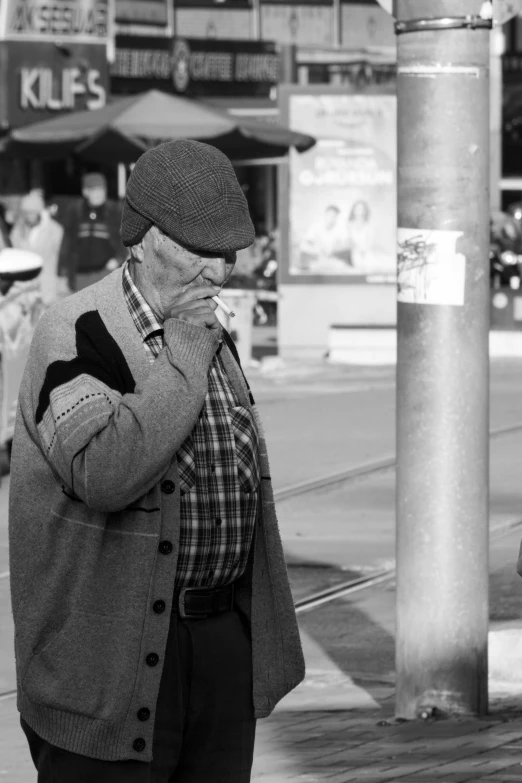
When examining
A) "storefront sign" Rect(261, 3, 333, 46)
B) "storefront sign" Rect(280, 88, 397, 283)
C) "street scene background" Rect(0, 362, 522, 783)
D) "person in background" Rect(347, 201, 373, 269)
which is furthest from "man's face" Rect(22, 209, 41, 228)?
"storefront sign" Rect(261, 3, 333, 46)

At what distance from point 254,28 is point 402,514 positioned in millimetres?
37036

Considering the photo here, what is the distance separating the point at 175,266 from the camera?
2998 millimetres

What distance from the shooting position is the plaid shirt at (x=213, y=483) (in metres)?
2.97

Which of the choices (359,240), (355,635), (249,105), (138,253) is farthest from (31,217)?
(138,253)

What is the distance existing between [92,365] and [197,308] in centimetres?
21

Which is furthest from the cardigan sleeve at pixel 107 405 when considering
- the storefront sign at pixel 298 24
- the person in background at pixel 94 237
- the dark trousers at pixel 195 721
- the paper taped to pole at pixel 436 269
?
the storefront sign at pixel 298 24

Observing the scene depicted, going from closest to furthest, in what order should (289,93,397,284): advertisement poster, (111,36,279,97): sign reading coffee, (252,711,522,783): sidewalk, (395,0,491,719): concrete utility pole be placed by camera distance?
(252,711,522,783): sidewalk
(395,0,491,719): concrete utility pole
(289,93,397,284): advertisement poster
(111,36,279,97): sign reading coffee

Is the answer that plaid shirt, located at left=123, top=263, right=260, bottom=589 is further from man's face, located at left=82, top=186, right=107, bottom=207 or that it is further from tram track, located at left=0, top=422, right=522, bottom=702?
man's face, located at left=82, top=186, right=107, bottom=207

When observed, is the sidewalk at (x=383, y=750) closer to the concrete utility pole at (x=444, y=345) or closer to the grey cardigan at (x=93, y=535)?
the concrete utility pole at (x=444, y=345)

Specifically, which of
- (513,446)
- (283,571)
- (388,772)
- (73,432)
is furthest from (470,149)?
(513,446)

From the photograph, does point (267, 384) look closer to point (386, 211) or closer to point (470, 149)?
point (386, 211)

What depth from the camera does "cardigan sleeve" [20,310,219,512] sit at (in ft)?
9.23

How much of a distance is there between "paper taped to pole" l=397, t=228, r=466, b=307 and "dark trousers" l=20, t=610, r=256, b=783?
2303 millimetres

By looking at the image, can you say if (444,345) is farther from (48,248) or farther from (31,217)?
(31,217)
